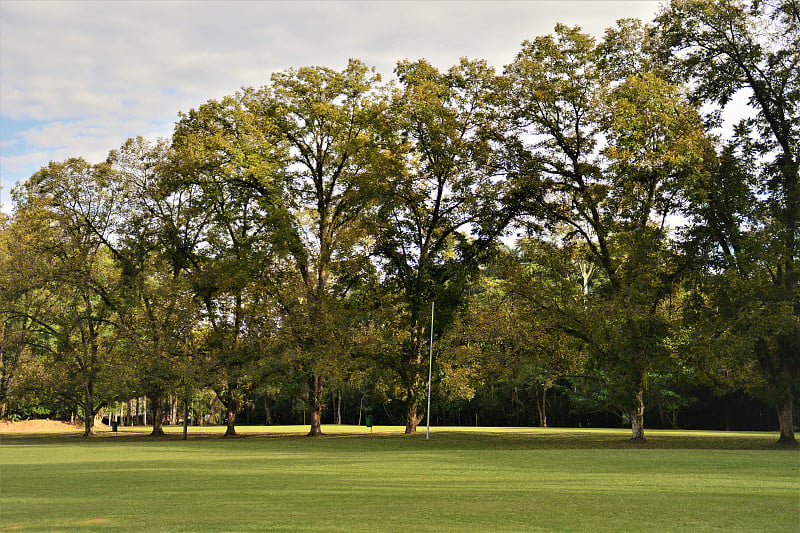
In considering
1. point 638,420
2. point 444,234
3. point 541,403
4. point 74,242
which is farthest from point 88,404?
point 541,403

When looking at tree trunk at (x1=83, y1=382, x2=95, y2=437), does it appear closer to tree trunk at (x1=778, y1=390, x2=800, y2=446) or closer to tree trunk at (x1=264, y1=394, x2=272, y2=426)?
Result: tree trunk at (x1=264, y1=394, x2=272, y2=426)

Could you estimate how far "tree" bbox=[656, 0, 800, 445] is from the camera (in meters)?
32.3

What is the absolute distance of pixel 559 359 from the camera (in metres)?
38.0

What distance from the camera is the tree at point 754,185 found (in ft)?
106

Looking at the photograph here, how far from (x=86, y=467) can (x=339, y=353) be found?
21083 mm

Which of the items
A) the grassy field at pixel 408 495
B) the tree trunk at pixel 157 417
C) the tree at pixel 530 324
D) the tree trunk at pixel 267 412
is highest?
the tree at pixel 530 324

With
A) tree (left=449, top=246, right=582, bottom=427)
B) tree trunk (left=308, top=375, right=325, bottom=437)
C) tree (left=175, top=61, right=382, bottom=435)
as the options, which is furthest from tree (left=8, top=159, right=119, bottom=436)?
tree (left=449, top=246, right=582, bottom=427)

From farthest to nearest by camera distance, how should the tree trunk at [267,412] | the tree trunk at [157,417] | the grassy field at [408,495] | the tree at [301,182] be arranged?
the tree trunk at [267,412] → the tree trunk at [157,417] → the tree at [301,182] → the grassy field at [408,495]

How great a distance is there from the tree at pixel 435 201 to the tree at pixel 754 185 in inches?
380

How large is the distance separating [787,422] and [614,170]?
13.2 metres

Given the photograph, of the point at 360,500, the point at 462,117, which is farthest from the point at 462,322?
the point at 360,500

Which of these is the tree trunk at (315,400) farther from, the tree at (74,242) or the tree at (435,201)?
the tree at (74,242)

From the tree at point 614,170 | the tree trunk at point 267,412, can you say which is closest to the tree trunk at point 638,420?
the tree at point 614,170

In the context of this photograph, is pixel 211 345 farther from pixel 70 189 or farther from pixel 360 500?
pixel 360 500
